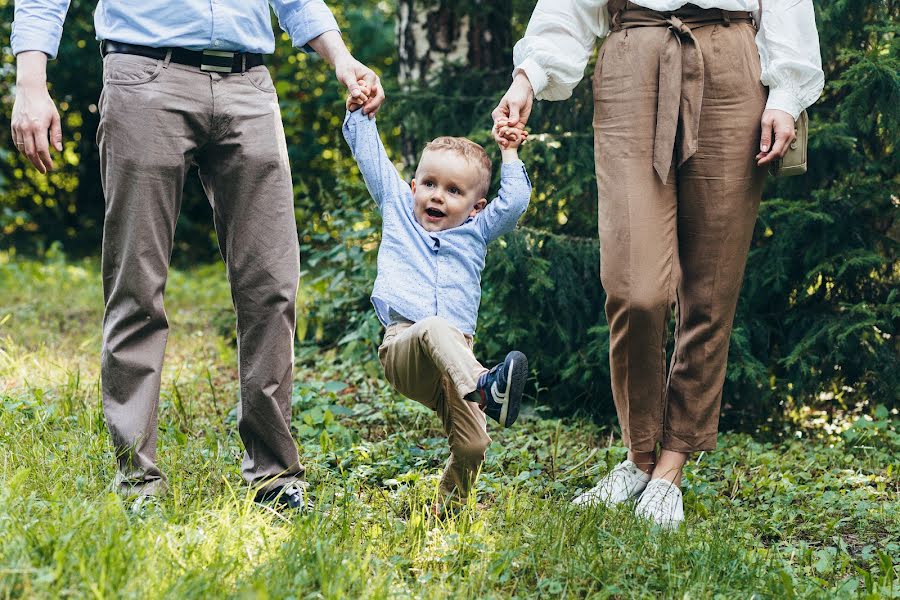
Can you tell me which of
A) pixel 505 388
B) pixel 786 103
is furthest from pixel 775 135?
pixel 505 388

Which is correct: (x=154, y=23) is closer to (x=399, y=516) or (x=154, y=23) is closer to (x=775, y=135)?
(x=399, y=516)

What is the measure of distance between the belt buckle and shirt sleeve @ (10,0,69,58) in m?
0.39

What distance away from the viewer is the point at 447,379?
260 centimetres

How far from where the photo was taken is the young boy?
8.84 feet

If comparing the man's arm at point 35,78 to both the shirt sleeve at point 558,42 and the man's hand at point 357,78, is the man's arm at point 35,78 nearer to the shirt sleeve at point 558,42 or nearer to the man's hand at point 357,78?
the man's hand at point 357,78

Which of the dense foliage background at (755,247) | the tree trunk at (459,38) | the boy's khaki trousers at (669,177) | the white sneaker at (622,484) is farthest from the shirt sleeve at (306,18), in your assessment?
the tree trunk at (459,38)

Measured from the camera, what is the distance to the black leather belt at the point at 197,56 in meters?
2.66

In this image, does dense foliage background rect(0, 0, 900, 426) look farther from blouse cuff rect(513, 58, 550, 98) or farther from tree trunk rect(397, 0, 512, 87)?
blouse cuff rect(513, 58, 550, 98)

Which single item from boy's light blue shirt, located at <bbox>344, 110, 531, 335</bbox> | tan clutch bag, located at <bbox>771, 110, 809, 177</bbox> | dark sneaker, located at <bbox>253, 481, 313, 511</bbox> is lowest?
dark sneaker, located at <bbox>253, 481, 313, 511</bbox>

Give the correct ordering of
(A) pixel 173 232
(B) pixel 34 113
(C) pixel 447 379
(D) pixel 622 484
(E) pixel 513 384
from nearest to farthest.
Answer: (E) pixel 513 384, (B) pixel 34 113, (C) pixel 447 379, (A) pixel 173 232, (D) pixel 622 484

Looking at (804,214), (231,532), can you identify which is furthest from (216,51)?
(804,214)

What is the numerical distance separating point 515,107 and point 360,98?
512 mm

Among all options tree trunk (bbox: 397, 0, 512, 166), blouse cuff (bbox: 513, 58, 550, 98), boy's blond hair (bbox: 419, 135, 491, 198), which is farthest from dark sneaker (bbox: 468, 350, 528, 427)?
tree trunk (bbox: 397, 0, 512, 166)

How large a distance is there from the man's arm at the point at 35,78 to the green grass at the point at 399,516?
0.92 m
